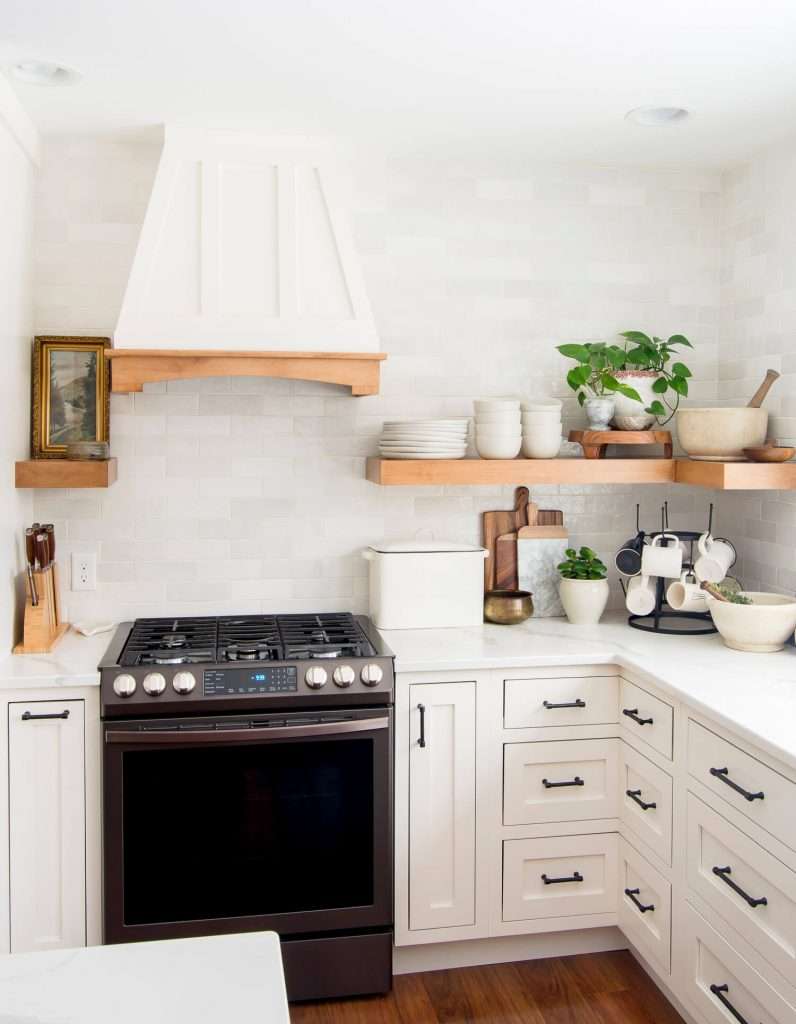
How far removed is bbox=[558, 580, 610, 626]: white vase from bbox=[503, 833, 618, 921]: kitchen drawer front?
2.37ft

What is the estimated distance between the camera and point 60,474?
290 cm

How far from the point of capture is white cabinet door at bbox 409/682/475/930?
9.22ft

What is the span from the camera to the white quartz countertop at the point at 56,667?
2598 mm

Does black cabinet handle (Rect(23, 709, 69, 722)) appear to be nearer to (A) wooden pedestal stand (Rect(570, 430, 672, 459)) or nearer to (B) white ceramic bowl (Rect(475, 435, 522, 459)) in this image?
(B) white ceramic bowl (Rect(475, 435, 522, 459))

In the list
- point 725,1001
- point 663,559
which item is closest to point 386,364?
point 663,559

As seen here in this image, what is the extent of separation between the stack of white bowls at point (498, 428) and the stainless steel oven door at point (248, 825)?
0.98m

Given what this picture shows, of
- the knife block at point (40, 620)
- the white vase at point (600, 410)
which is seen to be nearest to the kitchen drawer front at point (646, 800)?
the white vase at point (600, 410)

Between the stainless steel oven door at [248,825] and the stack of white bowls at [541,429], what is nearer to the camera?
the stainless steel oven door at [248,825]

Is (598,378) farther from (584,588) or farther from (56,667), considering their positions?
(56,667)

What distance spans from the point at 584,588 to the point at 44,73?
223 centimetres

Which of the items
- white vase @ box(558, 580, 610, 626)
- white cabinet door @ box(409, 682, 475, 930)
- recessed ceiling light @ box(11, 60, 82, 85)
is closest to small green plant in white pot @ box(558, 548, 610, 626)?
white vase @ box(558, 580, 610, 626)

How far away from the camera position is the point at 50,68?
2.55 m

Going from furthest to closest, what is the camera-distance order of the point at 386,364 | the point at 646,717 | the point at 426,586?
the point at 386,364
the point at 426,586
the point at 646,717

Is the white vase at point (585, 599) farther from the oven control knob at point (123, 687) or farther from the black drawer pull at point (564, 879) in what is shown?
the oven control knob at point (123, 687)
